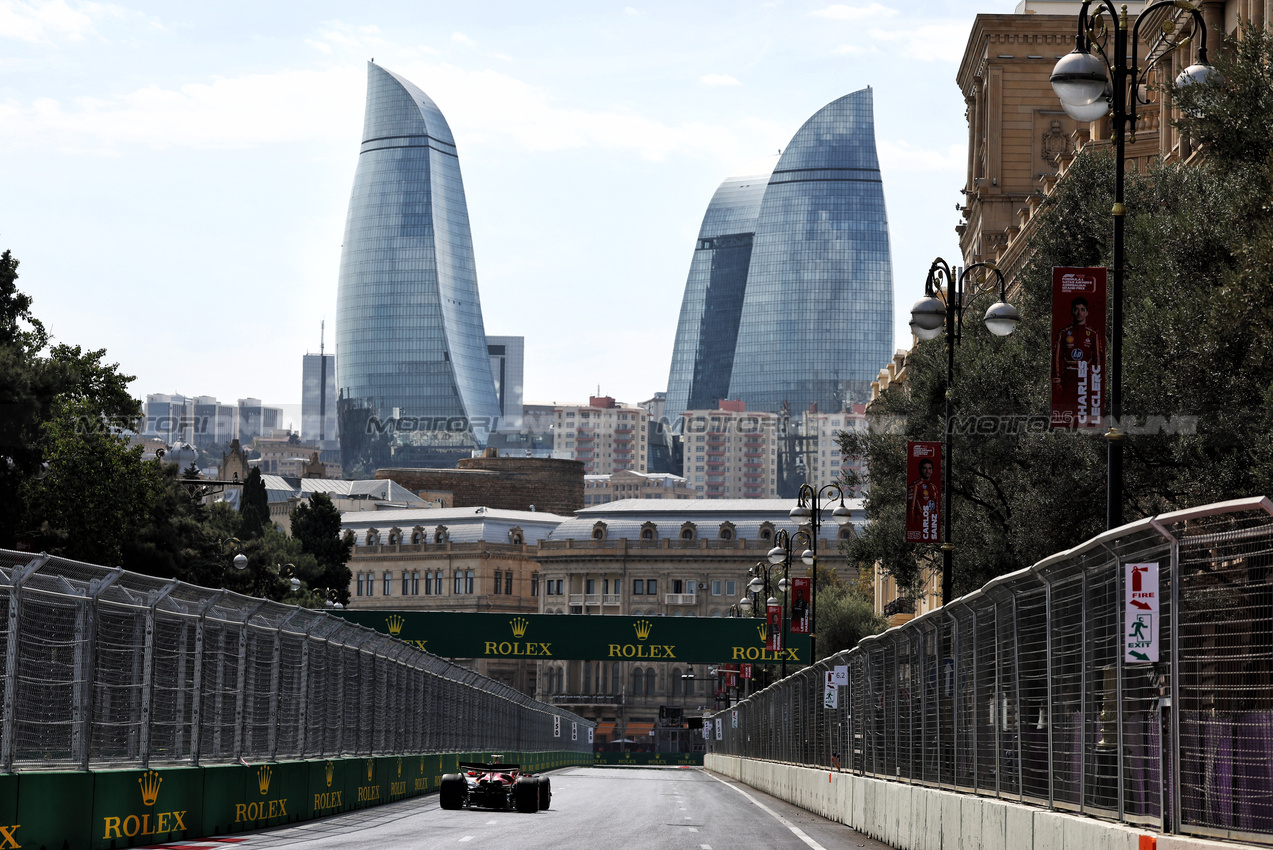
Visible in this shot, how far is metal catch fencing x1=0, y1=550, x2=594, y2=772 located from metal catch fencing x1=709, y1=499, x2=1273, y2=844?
27.4 ft

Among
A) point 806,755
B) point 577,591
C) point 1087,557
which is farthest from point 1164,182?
point 577,591

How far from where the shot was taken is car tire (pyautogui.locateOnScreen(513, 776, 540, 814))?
2720 cm

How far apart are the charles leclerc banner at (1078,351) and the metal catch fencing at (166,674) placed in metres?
10.1

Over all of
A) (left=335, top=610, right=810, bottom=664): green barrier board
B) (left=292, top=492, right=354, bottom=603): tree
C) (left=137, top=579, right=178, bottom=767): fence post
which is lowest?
(left=137, top=579, right=178, bottom=767): fence post

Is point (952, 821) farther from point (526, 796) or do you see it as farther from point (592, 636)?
point (592, 636)

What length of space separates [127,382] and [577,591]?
351 ft

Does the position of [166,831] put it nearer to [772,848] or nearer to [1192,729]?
[772,848]

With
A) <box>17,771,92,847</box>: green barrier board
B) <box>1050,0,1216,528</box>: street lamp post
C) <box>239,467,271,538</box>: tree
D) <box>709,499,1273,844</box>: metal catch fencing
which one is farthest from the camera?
<box>239,467,271,538</box>: tree

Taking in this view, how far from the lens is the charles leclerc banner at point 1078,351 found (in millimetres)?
19344

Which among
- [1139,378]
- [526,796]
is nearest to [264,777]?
[526,796]

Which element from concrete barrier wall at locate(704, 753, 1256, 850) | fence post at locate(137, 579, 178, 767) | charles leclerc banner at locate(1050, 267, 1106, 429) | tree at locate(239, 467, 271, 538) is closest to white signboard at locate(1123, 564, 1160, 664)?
concrete barrier wall at locate(704, 753, 1256, 850)

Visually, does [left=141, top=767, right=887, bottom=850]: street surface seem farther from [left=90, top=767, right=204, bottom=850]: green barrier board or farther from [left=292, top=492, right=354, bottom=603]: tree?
[left=292, top=492, right=354, bottom=603]: tree

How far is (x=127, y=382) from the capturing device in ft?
207

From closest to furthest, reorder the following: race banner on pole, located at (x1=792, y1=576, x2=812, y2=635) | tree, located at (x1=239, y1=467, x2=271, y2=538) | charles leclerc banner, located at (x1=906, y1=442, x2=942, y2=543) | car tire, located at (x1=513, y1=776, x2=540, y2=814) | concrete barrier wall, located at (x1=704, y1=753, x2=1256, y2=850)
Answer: concrete barrier wall, located at (x1=704, y1=753, x2=1256, y2=850), car tire, located at (x1=513, y1=776, x2=540, y2=814), charles leclerc banner, located at (x1=906, y1=442, x2=942, y2=543), race banner on pole, located at (x1=792, y1=576, x2=812, y2=635), tree, located at (x1=239, y1=467, x2=271, y2=538)
